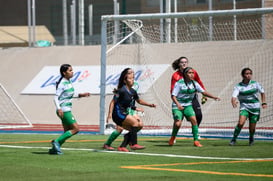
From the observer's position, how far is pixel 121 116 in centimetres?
1577

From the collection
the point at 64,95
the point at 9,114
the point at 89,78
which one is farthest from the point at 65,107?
the point at 89,78

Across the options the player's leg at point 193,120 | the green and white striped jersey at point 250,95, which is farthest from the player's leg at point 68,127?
the green and white striped jersey at point 250,95

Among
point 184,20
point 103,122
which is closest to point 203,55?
point 184,20

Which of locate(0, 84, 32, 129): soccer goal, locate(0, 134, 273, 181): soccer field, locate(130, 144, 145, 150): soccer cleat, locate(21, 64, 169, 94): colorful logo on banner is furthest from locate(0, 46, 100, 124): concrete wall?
locate(130, 144, 145, 150): soccer cleat

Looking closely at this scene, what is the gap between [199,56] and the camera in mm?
26484

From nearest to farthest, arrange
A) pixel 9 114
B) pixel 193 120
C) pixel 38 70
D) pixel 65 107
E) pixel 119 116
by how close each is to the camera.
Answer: pixel 65 107
pixel 119 116
pixel 193 120
pixel 9 114
pixel 38 70

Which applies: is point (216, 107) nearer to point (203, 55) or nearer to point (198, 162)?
point (203, 55)

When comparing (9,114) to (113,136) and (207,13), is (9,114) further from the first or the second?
(113,136)

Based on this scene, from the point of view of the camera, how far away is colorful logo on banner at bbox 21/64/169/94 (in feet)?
85.8

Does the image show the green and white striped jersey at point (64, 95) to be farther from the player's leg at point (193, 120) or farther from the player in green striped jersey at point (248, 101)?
the player in green striped jersey at point (248, 101)

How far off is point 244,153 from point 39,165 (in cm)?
421

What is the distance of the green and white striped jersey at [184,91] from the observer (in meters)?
17.8

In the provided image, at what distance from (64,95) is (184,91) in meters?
3.23

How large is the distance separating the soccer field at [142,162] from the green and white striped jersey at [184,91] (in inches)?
38.6
